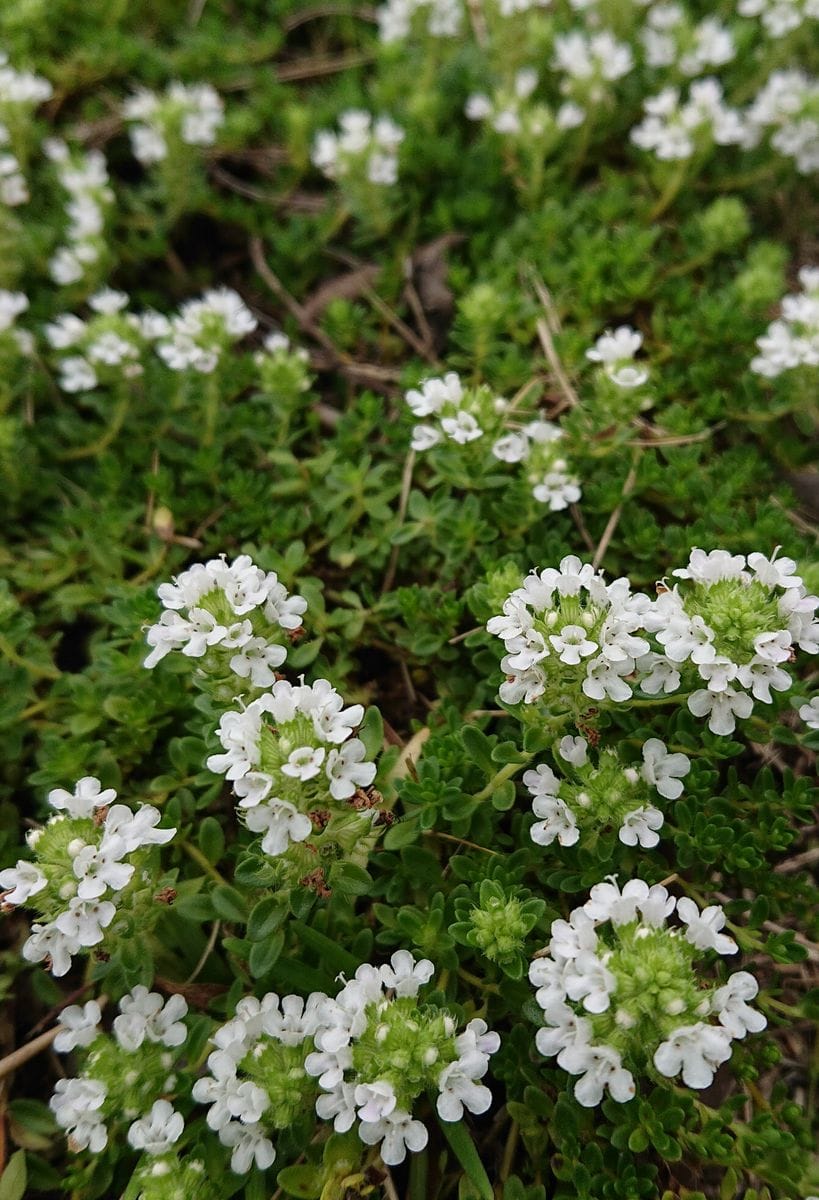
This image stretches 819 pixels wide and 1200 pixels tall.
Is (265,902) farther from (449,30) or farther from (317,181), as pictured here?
(449,30)

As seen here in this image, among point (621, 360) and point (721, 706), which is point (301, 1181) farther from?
point (621, 360)

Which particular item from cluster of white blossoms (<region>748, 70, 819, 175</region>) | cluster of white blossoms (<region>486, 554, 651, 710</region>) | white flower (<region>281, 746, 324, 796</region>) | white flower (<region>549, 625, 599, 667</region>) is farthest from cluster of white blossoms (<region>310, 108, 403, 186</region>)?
white flower (<region>281, 746, 324, 796</region>)

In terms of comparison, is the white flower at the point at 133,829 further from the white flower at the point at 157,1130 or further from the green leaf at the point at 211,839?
the white flower at the point at 157,1130

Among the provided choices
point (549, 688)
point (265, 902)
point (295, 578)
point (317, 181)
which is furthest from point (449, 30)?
point (265, 902)

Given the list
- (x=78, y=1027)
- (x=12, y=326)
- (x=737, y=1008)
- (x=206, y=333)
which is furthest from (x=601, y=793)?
(x=12, y=326)

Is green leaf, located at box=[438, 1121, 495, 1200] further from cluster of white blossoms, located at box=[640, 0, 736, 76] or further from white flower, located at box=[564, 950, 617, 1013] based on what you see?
cluster of white blossoms, located at box=[640, 0, 736, 76]

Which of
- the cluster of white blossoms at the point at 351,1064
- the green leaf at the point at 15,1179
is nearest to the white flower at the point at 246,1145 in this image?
the cluster of white blossoms at the point at 351,1064
